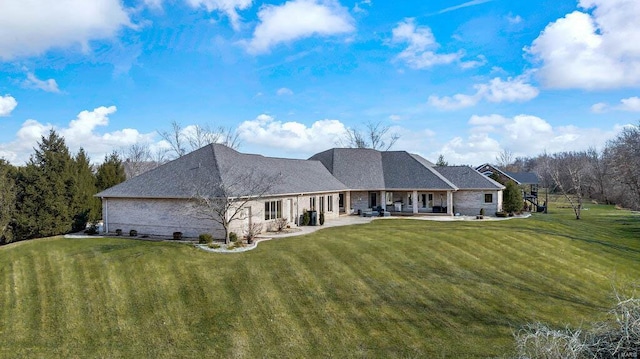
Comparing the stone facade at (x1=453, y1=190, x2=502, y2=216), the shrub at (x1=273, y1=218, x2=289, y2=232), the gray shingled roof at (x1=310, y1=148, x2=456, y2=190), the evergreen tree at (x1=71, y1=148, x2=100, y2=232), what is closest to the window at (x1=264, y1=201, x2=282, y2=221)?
the shrub at (x1=273, y1=218, x2=289, y2=232)

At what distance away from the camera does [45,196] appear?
83.3ft

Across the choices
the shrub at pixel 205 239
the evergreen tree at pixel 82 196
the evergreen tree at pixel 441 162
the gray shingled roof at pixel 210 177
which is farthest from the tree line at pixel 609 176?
the evergreen tree at pixel 82 196

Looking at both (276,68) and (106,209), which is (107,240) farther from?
(276,68)

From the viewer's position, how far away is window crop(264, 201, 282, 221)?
88.0 ft

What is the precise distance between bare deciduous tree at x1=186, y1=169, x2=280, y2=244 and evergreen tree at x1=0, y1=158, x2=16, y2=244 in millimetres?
11656

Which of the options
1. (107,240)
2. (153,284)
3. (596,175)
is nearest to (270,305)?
(153,284)

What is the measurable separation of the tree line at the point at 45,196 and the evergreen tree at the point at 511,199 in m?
37.5

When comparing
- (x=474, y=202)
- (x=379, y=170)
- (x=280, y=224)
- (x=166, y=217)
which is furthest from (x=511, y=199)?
(x=166, y=217)

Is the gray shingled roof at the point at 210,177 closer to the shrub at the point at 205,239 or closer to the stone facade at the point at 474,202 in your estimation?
the shrub at the point at 205,239

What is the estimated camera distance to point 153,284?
16516mm

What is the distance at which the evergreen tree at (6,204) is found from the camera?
23.8 meters

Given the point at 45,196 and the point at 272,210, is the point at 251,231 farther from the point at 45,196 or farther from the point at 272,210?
the point at 45,196

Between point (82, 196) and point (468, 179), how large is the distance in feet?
113

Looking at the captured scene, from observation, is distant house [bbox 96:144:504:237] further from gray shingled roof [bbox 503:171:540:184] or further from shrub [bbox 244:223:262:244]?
gray shingled roof [bbox 503:171:540:184]
